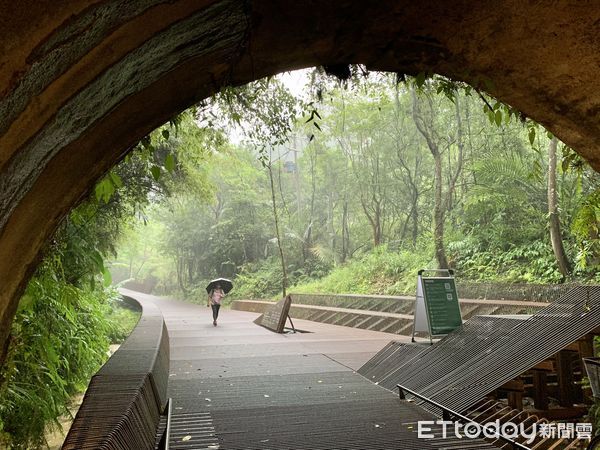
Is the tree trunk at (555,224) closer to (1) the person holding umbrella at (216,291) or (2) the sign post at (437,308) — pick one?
(2) the sign post at (437,308)

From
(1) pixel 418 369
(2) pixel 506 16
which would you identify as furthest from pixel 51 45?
(1) pixel 418 369

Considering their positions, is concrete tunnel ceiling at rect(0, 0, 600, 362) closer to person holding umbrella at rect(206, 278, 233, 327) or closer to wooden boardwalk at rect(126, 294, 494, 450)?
wooden boardwalk at rect(126, 294, 494, 450)

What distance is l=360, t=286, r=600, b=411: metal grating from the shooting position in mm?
4637

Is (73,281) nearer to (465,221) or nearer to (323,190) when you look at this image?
(465,221)

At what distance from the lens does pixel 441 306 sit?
22.4 feet

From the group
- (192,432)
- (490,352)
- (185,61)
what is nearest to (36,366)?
(192,432)

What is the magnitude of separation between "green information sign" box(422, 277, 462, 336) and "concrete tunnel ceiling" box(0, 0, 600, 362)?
13.6ft

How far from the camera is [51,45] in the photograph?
1.54 m

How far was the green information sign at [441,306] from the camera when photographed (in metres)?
6.65

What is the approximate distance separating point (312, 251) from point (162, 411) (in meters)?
22.9

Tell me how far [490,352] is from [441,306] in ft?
5.23

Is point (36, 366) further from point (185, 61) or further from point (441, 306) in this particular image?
point (441, 306)

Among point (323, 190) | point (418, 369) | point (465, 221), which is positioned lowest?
point (418, 369)

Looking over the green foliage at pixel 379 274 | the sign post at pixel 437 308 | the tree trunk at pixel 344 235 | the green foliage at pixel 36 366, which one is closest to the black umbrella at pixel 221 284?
the green foliage at pixel 379 274
